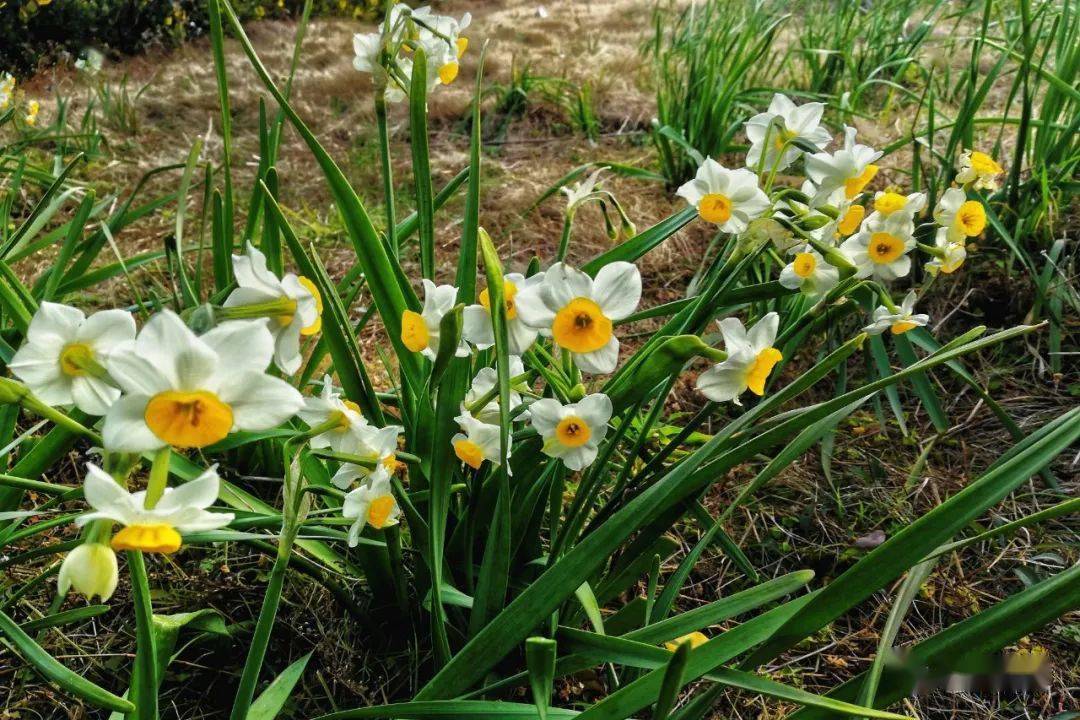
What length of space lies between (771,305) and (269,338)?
1.38 m

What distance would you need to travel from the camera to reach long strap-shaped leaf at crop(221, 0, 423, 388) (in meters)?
0.98

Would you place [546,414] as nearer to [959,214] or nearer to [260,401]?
[260,401]

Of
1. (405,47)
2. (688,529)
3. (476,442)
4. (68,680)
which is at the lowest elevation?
(688,529)

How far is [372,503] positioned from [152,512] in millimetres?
319

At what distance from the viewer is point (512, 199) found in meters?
2.67

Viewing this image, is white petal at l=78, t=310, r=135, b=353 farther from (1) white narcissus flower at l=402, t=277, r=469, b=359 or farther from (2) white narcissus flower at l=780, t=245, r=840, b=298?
(2) white narcissus flower at l=780, t=245, r=840, b=298

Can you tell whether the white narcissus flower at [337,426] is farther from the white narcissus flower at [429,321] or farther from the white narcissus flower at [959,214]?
the white narcissus flower at [959,214]

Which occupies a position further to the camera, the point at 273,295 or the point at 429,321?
the point at 429,321

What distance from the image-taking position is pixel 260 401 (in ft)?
1.95

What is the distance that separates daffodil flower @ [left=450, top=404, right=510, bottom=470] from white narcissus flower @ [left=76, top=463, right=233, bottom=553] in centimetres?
33

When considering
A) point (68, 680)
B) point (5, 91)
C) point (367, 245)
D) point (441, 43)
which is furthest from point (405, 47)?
point (5, 91)

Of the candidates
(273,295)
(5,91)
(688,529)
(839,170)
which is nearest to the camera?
(273,295)

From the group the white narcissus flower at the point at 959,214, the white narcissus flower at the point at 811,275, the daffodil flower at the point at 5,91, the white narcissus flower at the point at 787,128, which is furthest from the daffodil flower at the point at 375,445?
the daffodil flower at the point at 5,91

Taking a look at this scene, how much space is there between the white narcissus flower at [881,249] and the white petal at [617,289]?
43cm
